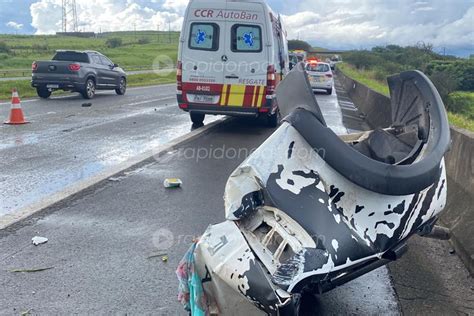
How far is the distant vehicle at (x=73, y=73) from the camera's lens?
66.0 ft

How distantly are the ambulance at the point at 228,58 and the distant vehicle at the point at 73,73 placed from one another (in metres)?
9.79

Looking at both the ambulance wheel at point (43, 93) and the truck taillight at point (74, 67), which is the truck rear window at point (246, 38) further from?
the ambulance wheel at point (43, 93)

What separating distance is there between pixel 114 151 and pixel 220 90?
121 inches

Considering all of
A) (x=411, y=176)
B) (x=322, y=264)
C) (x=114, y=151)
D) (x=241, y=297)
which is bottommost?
(x=114, y=151)

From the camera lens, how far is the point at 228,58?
1170 cm

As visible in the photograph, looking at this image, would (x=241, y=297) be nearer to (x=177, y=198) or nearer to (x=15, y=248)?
(x=15, y=248)

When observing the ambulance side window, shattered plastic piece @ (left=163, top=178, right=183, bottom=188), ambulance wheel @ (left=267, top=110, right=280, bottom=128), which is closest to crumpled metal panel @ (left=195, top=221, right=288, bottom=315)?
shattered plastic piece @ (left=163, top=178, right=183, bottom=188)

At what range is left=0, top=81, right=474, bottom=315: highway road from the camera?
12.2 ft

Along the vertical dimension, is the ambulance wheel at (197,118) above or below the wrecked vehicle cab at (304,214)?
below

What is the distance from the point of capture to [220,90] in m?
11.7

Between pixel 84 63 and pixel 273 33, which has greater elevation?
pixel 273 33

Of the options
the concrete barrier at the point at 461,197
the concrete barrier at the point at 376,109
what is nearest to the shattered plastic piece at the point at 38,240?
the concrete barrier at the point at 461,197

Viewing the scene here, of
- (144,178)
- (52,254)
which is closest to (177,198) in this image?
(144,178)

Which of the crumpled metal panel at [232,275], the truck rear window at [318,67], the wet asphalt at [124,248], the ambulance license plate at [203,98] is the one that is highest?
the crumpled metal panel at [232,275]
